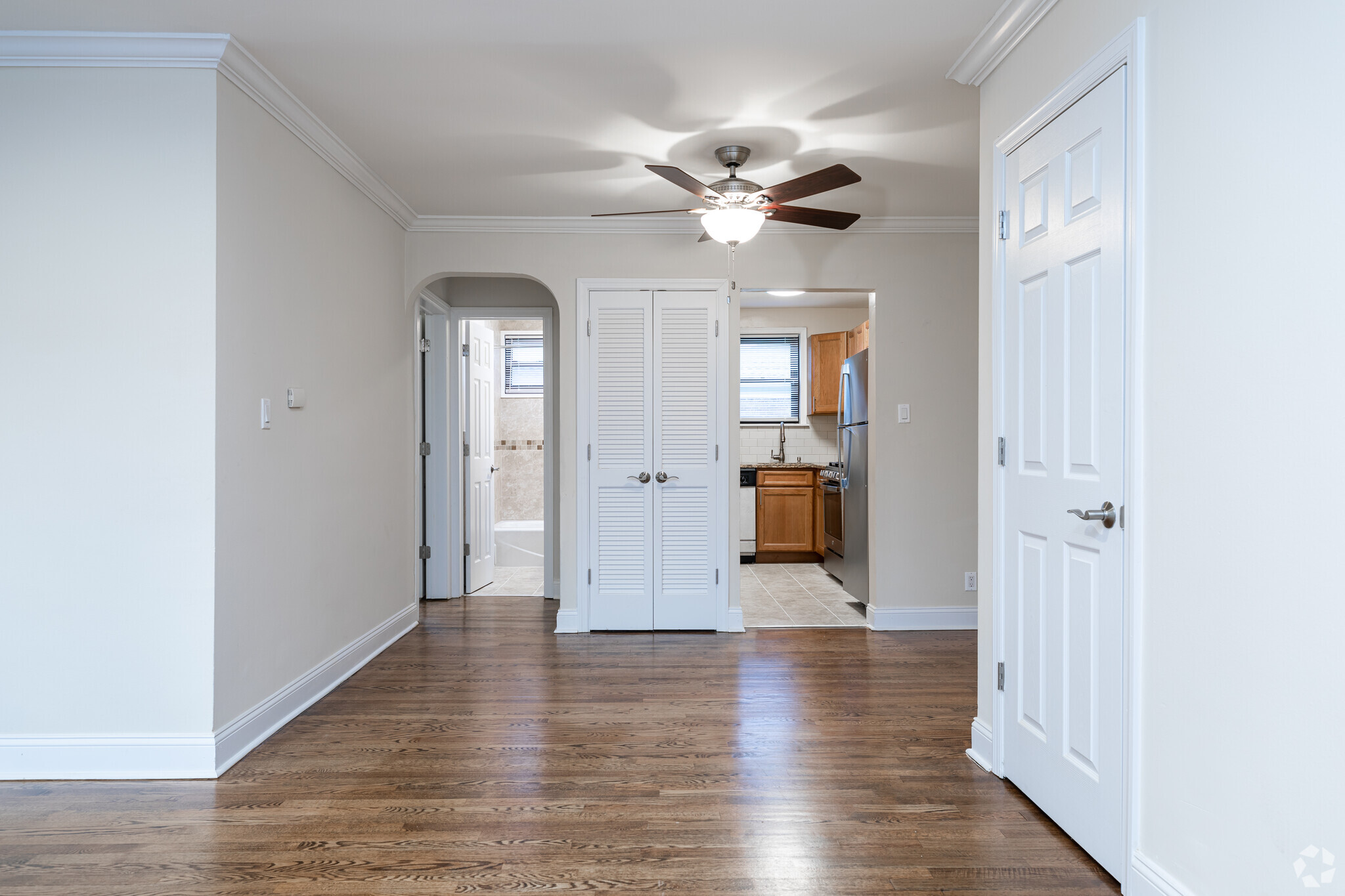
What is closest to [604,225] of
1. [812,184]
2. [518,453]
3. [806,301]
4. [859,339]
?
[812,184]

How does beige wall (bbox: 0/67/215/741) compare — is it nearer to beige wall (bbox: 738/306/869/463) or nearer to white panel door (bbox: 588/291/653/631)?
white panel door (bbox: 588/291/653/631)

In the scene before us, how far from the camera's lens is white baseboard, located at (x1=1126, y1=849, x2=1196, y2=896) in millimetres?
1659

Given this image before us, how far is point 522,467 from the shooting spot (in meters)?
7.93

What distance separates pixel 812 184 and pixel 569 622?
111 inches

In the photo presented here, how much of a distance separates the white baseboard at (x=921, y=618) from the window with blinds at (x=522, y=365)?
445cm

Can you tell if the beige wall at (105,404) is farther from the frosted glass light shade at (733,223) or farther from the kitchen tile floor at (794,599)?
the kitchen tile floor at (794,599)

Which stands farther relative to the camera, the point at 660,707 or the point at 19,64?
the point at 660,707

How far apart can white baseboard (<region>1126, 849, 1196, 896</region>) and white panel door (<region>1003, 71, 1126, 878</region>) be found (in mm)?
77

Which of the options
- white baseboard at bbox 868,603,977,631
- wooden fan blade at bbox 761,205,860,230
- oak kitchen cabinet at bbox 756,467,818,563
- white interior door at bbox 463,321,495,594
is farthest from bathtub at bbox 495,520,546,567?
wooden fan blade at bbox 761,205,860,230

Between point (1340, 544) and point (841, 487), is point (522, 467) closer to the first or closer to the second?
point (841, 487)

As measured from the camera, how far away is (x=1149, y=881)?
68.0 inches

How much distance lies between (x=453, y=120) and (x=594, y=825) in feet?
8.98

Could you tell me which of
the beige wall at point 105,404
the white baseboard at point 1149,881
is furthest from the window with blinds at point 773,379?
the white baseboard at point 1149,881

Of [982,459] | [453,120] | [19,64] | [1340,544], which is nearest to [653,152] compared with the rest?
[453,120]
